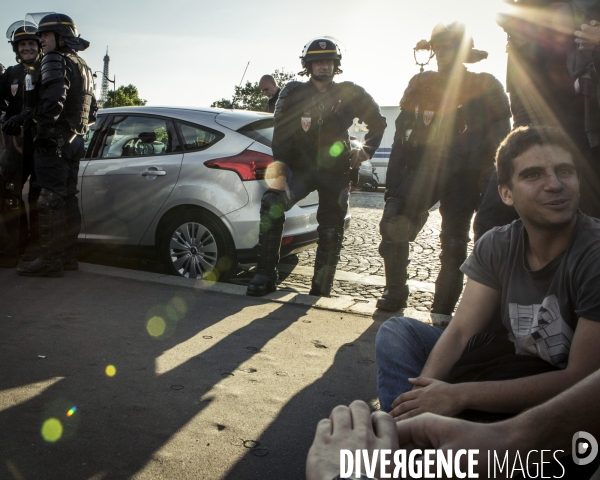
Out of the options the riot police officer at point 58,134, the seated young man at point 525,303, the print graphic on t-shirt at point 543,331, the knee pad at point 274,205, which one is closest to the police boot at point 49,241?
the riot police officer at point 58,134

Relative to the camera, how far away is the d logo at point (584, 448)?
53.4 inches

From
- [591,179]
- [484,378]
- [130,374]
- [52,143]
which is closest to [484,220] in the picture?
[591,179]

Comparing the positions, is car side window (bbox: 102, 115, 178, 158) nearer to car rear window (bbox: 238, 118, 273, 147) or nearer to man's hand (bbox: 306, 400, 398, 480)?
car rear window (bbox: 238, 118, 273, 147)

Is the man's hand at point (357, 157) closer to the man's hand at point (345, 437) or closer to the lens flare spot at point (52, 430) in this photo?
the lens flare spot at point (52, 430)

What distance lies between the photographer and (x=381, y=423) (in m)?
1.39

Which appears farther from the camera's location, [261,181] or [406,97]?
[261,181]

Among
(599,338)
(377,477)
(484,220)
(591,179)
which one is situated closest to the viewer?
(377,477)

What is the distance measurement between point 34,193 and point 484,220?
467cm

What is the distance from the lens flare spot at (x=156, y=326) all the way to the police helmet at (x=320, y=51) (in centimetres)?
246

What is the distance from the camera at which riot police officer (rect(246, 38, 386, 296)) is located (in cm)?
543

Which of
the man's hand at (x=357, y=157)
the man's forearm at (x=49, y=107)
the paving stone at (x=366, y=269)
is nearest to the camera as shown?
→ the man's hand at (x=357, y=157)

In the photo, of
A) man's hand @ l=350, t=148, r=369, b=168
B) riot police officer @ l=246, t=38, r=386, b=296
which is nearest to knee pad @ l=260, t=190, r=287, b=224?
riot police officer @ l=246, t=38, r=386, b=296

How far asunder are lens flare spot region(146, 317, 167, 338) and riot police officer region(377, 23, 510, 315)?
1.60 m

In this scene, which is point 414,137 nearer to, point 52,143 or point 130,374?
point 130,374
